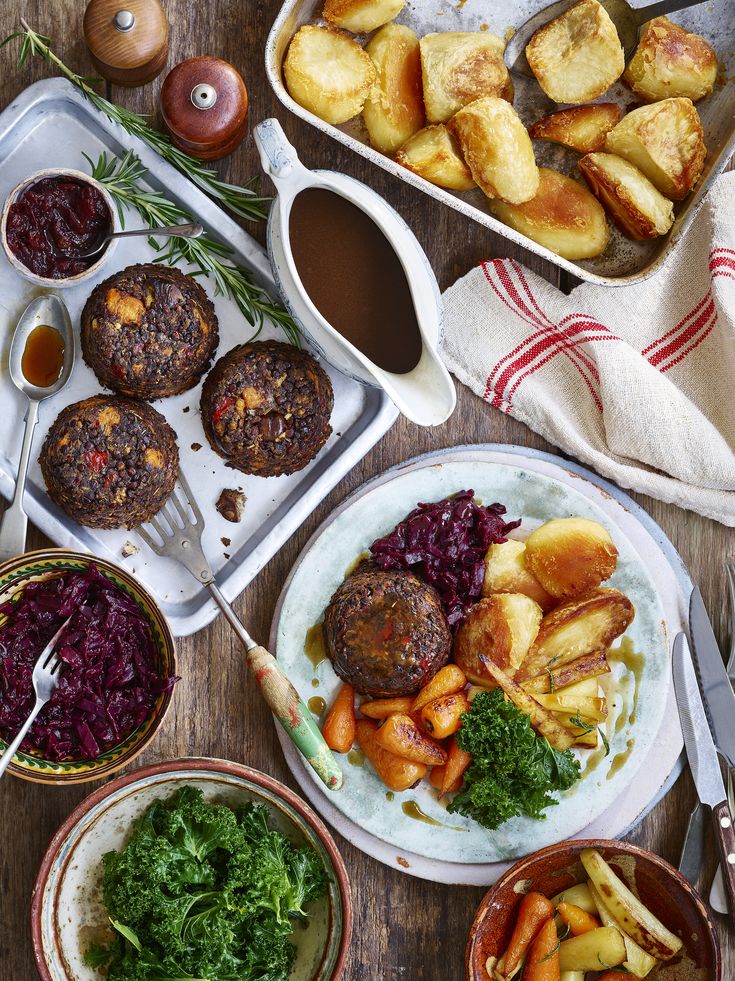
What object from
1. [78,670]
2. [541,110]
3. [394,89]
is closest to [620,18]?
[541,110]

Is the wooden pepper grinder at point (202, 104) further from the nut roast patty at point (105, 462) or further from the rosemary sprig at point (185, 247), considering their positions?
the nut roast patty at point (105, 462)

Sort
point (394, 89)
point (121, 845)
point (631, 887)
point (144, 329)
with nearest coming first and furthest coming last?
1. point (144, 329)
2. point (394, 89)
3. point (121, 845)
4. point (631, 887)

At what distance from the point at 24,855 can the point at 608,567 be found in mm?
2090

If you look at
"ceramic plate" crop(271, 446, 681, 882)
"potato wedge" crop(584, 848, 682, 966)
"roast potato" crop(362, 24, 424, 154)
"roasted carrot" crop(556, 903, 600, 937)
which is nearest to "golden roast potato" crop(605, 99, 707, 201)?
"roast potato" crop(362, 24, 424, 154)

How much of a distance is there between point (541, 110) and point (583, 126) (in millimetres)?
161

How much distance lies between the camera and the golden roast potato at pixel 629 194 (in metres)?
2.53

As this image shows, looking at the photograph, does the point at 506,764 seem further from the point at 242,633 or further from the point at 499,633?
the point at 242,633

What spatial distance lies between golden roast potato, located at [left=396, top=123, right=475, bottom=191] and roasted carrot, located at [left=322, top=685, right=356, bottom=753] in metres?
→ 1.60

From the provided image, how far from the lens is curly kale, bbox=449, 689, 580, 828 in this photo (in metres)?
2.53

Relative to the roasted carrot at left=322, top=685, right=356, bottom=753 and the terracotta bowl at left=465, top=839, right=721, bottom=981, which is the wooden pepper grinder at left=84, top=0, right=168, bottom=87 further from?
the terracotta bowl at left=465, top=839, right=721, bottom=981

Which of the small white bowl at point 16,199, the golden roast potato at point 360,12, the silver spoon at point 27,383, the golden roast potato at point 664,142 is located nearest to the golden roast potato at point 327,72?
the golden roast potato at point 360,12

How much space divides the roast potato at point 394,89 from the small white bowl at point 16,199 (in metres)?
0.82

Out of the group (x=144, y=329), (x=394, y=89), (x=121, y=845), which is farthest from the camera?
(x=121, y=845)

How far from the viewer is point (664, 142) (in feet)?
8.26
